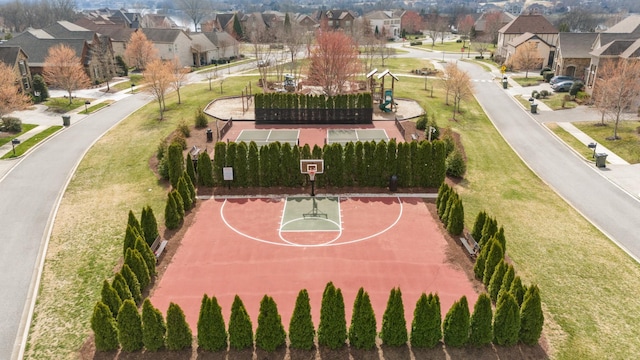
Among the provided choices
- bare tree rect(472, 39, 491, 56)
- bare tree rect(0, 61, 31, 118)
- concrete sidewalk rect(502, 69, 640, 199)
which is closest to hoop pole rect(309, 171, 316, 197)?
concrete sidewalk rect(502, 69, 640, 199)

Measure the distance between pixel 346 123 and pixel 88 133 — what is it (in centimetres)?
2426

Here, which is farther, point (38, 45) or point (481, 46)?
point (481, 46)

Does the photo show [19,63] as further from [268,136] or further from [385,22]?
[385,22]

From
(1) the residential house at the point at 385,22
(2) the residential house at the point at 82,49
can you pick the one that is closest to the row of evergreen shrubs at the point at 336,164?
(2) the residential house at the point at 82,49

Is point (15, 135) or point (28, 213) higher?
point (15, 135)

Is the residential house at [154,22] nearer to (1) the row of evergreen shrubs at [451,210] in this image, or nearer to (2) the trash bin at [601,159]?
(2) the trash bin at [601,159]

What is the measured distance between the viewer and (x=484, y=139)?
40.6m

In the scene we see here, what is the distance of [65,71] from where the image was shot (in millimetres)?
53000

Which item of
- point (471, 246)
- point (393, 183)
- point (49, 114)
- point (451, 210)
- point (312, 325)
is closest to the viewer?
point (312, 325)

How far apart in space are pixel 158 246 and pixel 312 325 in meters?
9.96

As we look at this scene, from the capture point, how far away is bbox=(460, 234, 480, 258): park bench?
21.4m

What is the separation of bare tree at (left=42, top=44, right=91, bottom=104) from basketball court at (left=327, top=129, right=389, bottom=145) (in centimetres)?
3237

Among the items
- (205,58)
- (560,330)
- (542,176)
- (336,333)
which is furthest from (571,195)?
(205,58)

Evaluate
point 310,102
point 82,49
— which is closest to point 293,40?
point 82,49
